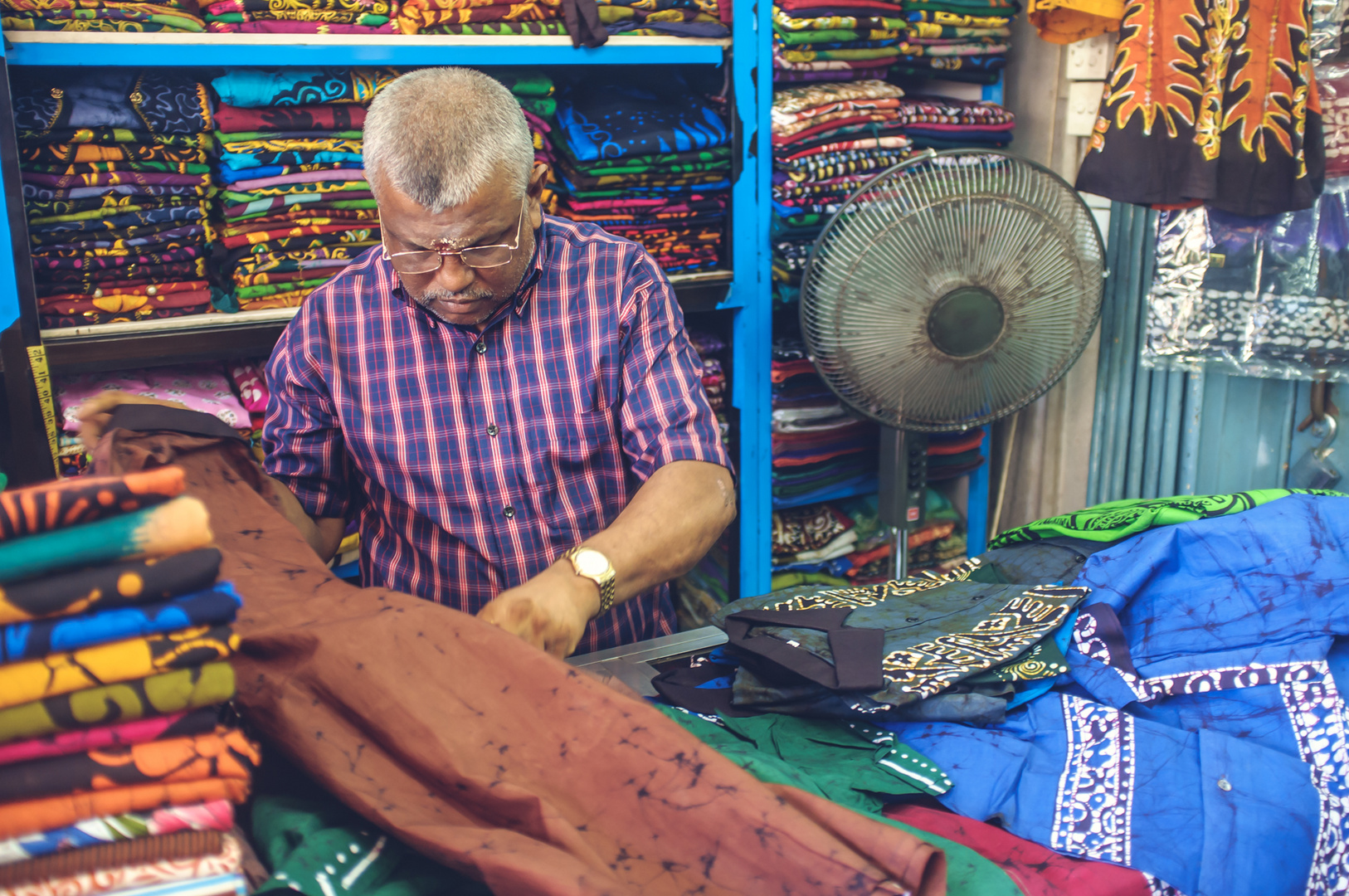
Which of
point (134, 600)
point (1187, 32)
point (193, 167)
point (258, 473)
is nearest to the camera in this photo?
point (134, 600)

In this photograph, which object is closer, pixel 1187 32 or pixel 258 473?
pixel 258 473

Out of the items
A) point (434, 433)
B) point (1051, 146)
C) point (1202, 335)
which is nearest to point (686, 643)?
point (434, 433)

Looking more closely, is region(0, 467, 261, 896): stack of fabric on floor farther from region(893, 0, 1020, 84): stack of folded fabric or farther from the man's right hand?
region(893, 0, 1020, 84): stack of folded fabric

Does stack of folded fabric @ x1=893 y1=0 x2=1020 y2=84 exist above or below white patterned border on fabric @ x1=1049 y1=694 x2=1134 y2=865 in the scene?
above

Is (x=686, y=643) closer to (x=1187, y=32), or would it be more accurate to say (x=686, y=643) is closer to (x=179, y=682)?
(x=179, y=682)

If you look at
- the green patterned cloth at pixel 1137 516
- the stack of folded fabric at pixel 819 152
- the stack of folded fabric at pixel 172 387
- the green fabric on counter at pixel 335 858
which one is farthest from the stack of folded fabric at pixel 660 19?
the green fabric on counter at pixel 335 858

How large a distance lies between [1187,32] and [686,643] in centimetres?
137

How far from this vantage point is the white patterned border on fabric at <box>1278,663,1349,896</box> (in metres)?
Answer: 0.91

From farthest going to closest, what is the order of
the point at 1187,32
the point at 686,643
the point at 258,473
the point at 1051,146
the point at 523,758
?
the point at 1051,146
the point at 1187,32
the point at 686,643
the point at 258,473
the point at 523,758

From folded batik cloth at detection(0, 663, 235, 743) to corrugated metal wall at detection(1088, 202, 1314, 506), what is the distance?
6.70 feet

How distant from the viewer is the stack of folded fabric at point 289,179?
184 centimetres

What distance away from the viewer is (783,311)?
2.32 metres

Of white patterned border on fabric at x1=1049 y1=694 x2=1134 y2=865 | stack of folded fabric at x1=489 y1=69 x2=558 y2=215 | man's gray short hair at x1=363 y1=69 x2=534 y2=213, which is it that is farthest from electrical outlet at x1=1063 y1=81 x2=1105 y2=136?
white patterned border on fabric at x1=1049 y1=694 x2=1134 y2=865

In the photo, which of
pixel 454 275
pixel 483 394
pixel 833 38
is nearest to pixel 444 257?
pixel 454 275
